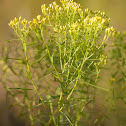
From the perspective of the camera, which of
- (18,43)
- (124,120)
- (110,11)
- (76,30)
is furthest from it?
(110,11)

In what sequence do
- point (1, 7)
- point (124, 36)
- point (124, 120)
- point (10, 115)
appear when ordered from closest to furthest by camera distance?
1. point (124, 36)
2. point (124, 120)
3. point (10, 115)
4. point (1, 7)

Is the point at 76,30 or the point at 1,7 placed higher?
the point at 1,7

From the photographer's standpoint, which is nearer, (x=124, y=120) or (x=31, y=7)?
(x=124, y=120)

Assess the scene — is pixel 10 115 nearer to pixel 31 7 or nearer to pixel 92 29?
pixel 31 7

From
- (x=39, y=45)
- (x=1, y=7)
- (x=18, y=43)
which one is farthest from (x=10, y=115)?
(x=1, y=7)

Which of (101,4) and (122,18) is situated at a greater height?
(101,4)

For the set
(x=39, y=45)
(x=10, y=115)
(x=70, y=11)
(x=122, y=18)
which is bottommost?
(x=10, y=115)

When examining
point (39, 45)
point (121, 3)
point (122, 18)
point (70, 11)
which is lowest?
point (39, 45)

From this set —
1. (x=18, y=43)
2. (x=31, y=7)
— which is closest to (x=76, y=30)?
(x=18, y=43)

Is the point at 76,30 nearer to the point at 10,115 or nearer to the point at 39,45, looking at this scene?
the point at 39,45
